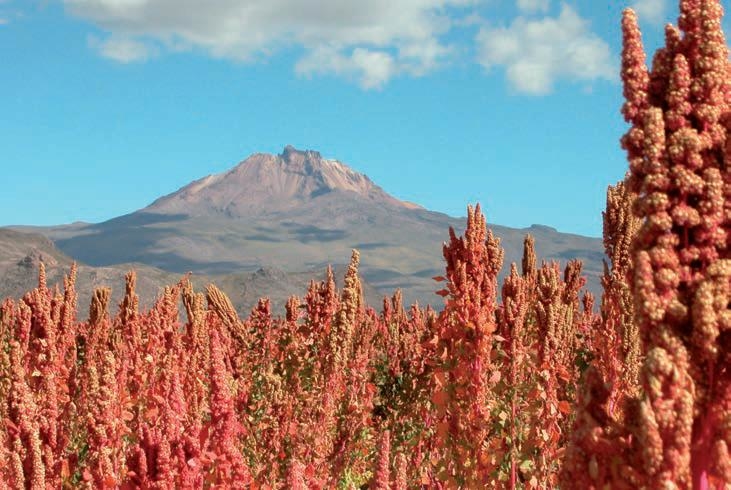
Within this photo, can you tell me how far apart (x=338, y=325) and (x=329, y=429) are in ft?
5.48

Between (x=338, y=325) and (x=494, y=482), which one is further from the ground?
(x=338, y=325)

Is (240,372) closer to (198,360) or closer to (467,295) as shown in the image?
(198,360)

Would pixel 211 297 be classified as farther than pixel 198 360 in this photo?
Yes

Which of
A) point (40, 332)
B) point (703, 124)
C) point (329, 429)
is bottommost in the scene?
point (329, 429)

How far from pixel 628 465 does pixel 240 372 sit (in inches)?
313

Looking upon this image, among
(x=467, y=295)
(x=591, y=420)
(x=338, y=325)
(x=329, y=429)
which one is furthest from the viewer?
(x=329, y=429)

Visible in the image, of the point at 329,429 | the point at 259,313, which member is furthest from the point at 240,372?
the point at 329,429

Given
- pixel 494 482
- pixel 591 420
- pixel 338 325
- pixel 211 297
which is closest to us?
pixel 591 420

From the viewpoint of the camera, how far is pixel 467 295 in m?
5.98

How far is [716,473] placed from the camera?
5.63ft

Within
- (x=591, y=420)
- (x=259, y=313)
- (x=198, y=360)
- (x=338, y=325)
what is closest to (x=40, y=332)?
(x=198, y=360)

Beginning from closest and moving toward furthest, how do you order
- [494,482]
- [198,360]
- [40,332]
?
Answer: [494,482] < [40,332] < [198,360]

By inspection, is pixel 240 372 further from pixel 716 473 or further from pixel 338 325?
pixel 716 473

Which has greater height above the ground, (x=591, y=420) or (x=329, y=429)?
(x=591, y=420)
